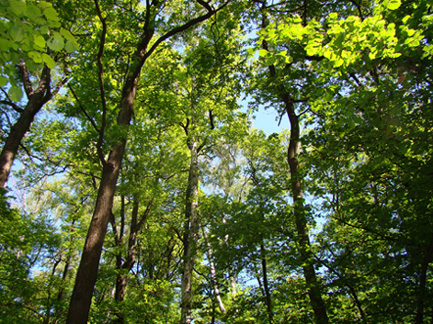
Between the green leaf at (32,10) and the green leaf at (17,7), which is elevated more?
the green leaf at (32,10)

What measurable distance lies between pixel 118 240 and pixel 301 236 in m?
8.56

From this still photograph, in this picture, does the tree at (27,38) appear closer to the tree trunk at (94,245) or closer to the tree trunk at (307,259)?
the tree trunk at (94,245)

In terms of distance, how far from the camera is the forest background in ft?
8.96

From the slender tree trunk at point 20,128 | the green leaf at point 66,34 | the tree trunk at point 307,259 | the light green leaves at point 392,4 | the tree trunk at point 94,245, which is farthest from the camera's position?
the slender tree trunk at point 20,128

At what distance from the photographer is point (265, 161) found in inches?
496

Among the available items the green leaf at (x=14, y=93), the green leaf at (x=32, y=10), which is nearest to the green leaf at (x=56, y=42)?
the green leaf at (x=32, y=10)

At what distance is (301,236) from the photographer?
15.8ft

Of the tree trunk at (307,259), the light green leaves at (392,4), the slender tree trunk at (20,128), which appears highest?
the slender tree trunk at (20,128)

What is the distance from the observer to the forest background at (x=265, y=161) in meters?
2.73

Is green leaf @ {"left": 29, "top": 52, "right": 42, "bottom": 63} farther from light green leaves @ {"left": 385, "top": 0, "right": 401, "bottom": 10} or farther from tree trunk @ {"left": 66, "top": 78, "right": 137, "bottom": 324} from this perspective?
tree trunk @ {"left": 66, "top": 78, "right": 137, "bottom": 324}

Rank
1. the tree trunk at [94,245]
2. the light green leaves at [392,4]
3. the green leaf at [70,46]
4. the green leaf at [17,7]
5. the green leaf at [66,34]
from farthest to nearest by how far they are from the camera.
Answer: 1. the tree trunk at [94,245]
2. the light green leaves at [392,4]
3. the green leaf at [70,46]
4. the green leaf at [66,34]
5. the green leaf at [17,7]

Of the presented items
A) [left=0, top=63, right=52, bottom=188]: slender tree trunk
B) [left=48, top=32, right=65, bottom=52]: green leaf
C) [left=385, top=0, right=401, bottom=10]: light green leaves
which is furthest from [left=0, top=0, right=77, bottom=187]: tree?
[left=0, top=63, right=52, bottom=188]: slender tree trunk

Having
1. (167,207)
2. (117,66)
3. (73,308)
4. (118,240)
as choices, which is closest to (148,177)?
(167,207)

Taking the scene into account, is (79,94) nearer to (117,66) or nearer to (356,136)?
(117,66)
